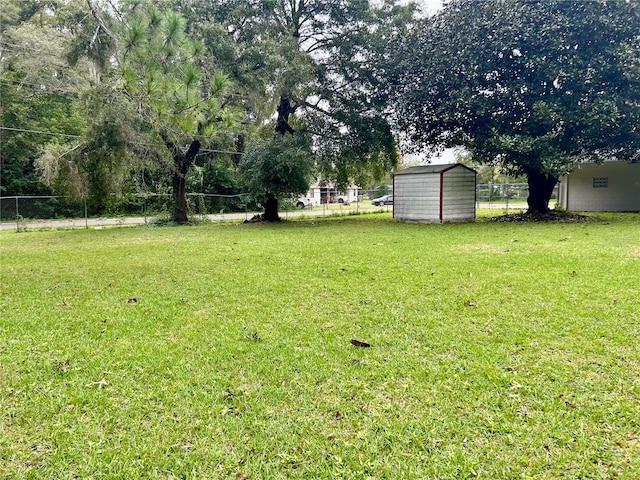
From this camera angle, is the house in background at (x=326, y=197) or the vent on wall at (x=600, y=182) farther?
the house in background at (x=326, y=197)

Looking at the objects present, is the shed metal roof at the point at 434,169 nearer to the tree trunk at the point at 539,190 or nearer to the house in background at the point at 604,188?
the tree trunk at the point at 539,190

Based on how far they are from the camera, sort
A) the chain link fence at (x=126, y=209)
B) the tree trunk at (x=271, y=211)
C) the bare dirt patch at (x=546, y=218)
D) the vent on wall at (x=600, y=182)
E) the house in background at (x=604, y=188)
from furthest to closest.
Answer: the vent on wall at (x=600, y=182) < the house in background at (x=604, y=188) < the chain link fence at (x=126, y=209) < the tree trunk at (x=271, y=211) < the bare dirt patch at (x=546, y=218)

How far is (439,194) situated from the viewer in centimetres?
1386

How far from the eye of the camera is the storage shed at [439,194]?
13.9 metres

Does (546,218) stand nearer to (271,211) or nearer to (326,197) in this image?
(271,211)

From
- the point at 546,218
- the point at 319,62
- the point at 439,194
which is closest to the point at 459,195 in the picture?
the point at 439,194

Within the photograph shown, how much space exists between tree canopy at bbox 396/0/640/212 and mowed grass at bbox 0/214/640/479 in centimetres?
860

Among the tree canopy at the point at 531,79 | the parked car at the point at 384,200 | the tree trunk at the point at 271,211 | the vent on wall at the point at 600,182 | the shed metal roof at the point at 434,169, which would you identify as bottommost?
the tree trunk at the point at 271,211

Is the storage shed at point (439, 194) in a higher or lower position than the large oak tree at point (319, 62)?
lower

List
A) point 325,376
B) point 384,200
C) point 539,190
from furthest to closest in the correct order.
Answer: point 384,200 → point 539,190 → point 325,376

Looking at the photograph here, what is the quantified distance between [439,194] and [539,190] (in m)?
4.03

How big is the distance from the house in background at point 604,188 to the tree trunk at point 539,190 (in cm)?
378

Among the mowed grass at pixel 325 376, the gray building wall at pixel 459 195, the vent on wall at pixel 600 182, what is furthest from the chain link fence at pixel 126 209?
the mowed grass at pixel 325 376

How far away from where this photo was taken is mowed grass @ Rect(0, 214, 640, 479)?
1.79 m
